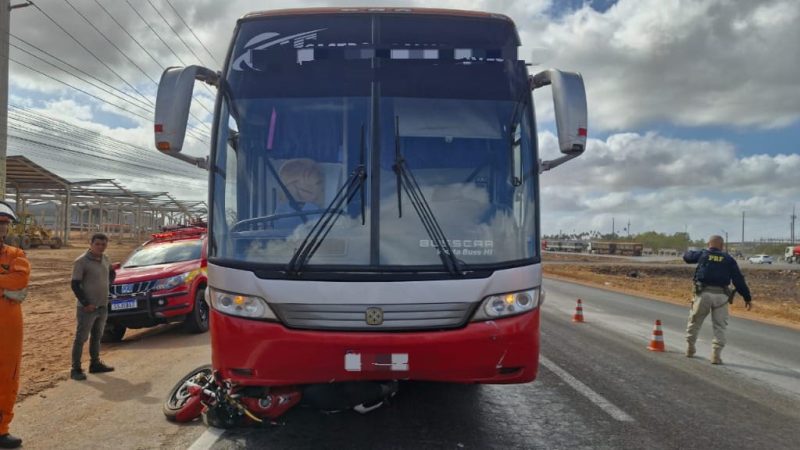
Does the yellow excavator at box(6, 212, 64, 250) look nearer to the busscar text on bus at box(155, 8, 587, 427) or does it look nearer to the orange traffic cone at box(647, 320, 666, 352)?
the orange traffic cone at box(647, 320, 666, 352)

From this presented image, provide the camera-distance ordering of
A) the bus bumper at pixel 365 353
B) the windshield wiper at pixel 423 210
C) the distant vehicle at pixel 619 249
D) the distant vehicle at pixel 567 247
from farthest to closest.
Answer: the distant vehicle at pixel 567 247 → the distant vehicle at pixel 619 249 → the windshield wiper at pixel 423 210 → the bus bumper at pixel 365 353

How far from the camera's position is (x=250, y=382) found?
4.01 meters

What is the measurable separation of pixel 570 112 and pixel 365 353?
221 cm

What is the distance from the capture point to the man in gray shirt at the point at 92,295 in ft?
23.0

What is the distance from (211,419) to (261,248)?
5.74 feet

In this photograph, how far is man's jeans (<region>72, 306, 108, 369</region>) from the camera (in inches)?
270

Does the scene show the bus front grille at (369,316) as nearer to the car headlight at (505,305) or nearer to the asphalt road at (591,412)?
the car headlight at (505,305)

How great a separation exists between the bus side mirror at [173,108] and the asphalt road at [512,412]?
2265mm

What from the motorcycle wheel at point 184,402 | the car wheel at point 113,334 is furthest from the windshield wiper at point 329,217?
the car wheel at point 113,334

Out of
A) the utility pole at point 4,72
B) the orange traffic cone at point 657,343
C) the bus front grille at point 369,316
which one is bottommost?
the orange traffic cone at point 657,343

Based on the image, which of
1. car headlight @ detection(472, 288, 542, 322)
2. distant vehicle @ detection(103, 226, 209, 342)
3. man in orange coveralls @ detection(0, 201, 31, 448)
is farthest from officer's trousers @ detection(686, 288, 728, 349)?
man in orange coveralls @ detection(0, 201, 31, 448)

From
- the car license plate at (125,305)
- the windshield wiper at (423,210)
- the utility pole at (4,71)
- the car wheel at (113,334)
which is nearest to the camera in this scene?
the windshield wiper at (423,210)

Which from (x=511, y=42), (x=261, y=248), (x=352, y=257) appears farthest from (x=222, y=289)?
(x=511, y=42)

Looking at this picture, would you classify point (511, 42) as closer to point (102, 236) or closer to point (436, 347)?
point (436, 347)
